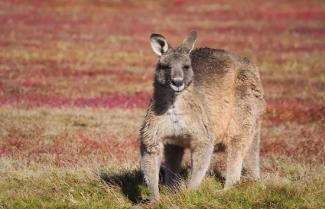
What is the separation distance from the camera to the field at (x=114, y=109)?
906cm

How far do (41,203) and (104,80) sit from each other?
1432 centimetres

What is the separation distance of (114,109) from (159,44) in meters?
9.05

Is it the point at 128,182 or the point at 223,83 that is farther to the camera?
the point at 128,182

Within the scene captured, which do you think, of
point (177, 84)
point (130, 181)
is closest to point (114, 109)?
point (130, 181)

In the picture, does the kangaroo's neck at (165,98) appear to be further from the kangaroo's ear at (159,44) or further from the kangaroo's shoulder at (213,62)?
the kangaroo's shoulder at (213,62)

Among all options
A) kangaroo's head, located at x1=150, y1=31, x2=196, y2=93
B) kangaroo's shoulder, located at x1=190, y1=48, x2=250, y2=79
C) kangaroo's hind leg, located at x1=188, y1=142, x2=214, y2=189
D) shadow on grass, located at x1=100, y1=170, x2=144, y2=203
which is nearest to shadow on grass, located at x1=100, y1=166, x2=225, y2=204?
shadow on grass, located at x1=100, y1=170, x2=144, y2=203

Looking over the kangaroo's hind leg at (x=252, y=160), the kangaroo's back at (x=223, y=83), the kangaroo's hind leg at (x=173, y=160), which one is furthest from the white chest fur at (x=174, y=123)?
the kangaroo's hind leg at (x=252, y=160)

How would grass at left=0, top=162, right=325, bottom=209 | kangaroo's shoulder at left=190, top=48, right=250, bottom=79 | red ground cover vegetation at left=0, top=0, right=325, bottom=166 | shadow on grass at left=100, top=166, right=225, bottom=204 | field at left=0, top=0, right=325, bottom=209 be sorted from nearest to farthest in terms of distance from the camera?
grass at left=0, top=162, right=325, bottom=209, field at left=0, top=0, right=325, bottom=209, kangaroo's shoulder at left=190, top=48, right=250, bottom=79, shadow on grass at left=100, top=166, right=225, bottom=204, red ground cover vegetation at left=0, top=0, right=325, bottom=166

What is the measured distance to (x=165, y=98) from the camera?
8625 millimetres

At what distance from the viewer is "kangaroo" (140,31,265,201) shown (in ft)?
27.9

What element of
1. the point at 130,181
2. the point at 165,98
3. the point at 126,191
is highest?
the point at 165,98

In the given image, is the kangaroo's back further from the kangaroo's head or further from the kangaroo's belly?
the kangaroo's belly

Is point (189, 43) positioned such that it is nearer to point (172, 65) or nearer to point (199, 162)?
point (172, 65)

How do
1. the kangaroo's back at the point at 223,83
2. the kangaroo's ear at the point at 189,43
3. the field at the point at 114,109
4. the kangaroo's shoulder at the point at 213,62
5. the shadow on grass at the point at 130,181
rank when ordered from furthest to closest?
the shadow on grass at the point at 130,181 → the kangaroo's shoulder at the point at 213,62 → the kangaroo's back at the point at 223,83 → the field at the point at 114,109 → the kangaroo's ear at the point at 189,43
